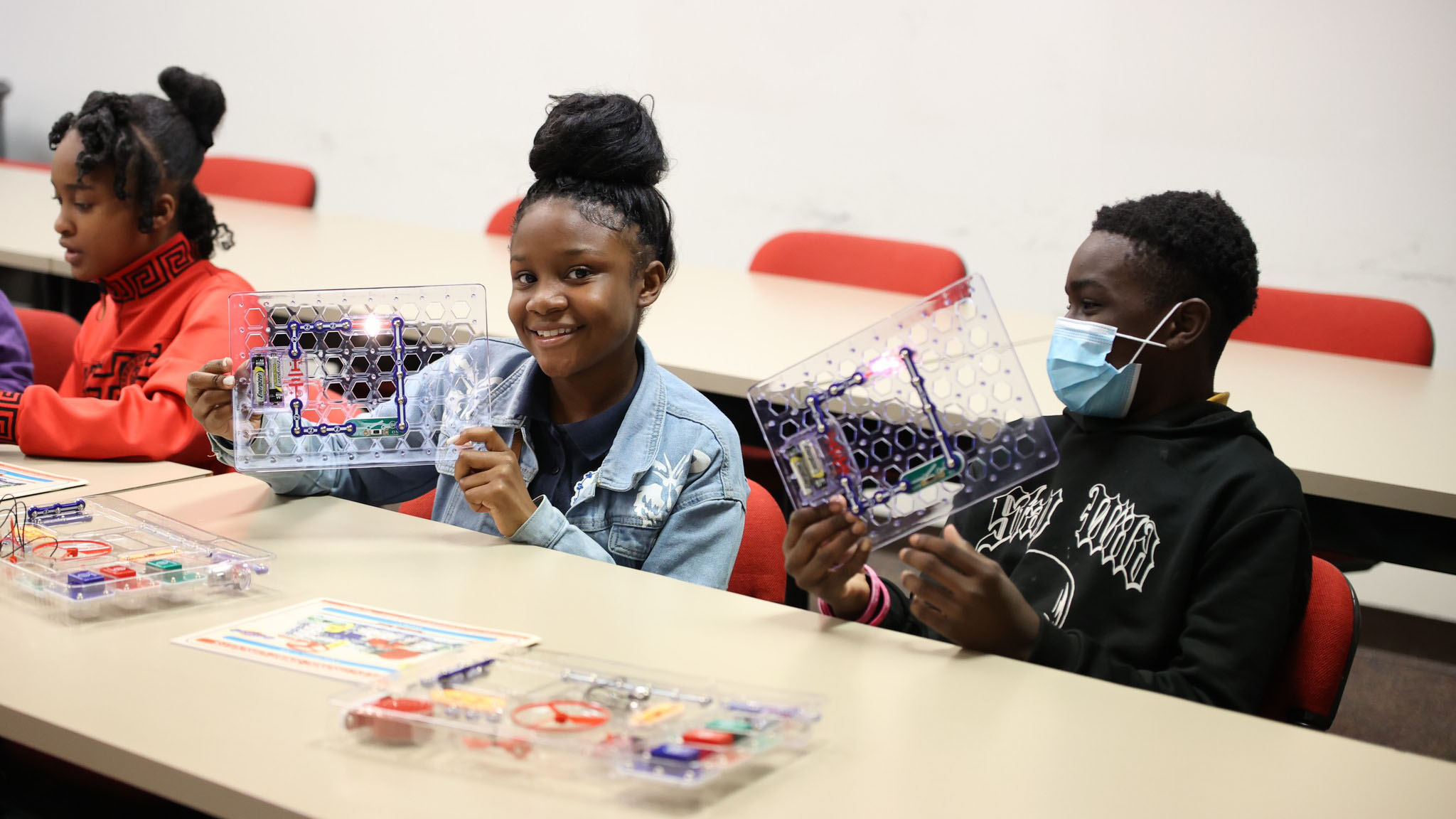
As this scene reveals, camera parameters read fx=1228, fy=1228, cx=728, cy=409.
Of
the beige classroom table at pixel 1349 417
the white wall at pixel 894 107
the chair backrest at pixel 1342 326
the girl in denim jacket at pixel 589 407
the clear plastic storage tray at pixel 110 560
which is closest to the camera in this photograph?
the clear plastic storage tray at pixel 110 560

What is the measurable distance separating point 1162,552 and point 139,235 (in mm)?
1809

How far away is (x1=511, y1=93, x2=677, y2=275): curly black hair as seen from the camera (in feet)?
5.66

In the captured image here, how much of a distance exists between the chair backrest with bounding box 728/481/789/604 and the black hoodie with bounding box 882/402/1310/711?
25 cm

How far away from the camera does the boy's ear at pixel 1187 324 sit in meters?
1.57

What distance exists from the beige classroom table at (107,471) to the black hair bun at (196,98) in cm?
79

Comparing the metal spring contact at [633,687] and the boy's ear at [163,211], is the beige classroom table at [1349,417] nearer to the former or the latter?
the metal spring contact at [633,687]

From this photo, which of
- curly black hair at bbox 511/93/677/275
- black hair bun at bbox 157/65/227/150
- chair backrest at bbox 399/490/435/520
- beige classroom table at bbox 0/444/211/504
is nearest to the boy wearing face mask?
curly black hair at bbox 511/93/677/275

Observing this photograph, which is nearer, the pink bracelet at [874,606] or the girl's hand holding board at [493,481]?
the pink bracelet at [874,606]

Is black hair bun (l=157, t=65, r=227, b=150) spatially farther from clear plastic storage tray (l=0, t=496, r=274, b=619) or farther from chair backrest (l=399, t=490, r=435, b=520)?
clear plastic storage tray (l=0, t=496, r=274, b=619)

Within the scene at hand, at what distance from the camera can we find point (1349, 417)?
2320mm

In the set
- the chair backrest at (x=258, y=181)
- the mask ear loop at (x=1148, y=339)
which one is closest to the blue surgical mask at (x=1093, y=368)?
the mask ear loop at (x=1148, y=339)

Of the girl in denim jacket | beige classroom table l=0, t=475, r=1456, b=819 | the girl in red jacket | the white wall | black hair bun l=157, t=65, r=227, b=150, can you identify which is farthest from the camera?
the white wall

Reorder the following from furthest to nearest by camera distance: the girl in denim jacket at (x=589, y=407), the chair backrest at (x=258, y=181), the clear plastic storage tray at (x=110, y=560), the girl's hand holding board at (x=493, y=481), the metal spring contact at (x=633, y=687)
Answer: the chair backrest at (x=258, y=181), the girl in denim jacket at (x=589, y=407), the girl's hand holding board at (x=493, y=481), the clear plastic storage tray at (x=110, y=560), the metal spring contact at (x=633, y=687)

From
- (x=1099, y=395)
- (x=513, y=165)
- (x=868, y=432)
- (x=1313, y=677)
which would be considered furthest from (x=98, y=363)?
(x=513, y=165)
